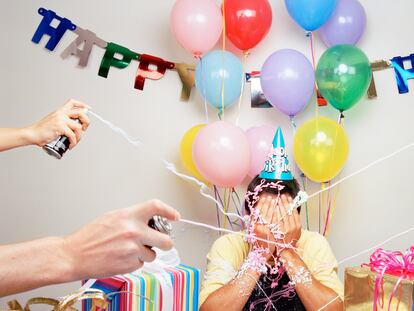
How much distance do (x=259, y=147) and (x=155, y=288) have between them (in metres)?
1.05

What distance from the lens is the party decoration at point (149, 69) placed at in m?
2.41

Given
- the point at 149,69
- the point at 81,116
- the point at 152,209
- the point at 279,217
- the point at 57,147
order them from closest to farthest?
the point at 152,209, the point at 57,147, the point at 81,116, the point at 279,217, the point at 149,69

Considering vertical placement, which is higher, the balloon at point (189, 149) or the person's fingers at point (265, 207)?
the balloon at point (189, 149)

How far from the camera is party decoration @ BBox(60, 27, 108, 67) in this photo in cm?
246

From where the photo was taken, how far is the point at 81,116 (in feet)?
4.82

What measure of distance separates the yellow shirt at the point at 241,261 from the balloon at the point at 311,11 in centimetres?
76

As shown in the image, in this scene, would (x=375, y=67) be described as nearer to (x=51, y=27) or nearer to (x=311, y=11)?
(x=311, y=11)

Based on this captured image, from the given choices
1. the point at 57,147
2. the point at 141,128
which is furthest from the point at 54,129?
the point at 141,128

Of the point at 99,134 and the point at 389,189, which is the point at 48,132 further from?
the point at 389,189

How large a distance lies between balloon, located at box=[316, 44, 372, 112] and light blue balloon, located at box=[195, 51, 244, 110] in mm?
327

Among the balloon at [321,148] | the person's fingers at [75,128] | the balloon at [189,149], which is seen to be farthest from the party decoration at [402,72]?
the person's fingers at [75,128]

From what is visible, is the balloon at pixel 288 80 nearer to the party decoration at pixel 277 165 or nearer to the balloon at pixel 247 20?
the balloon at pixel 247 20

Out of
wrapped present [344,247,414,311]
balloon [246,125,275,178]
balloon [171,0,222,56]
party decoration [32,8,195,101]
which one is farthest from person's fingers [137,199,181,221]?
party decoration [32,8,195,101]

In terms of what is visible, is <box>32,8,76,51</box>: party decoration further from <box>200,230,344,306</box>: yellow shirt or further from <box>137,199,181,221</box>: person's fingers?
<box>137,199,181,221</box>: person's fingers
